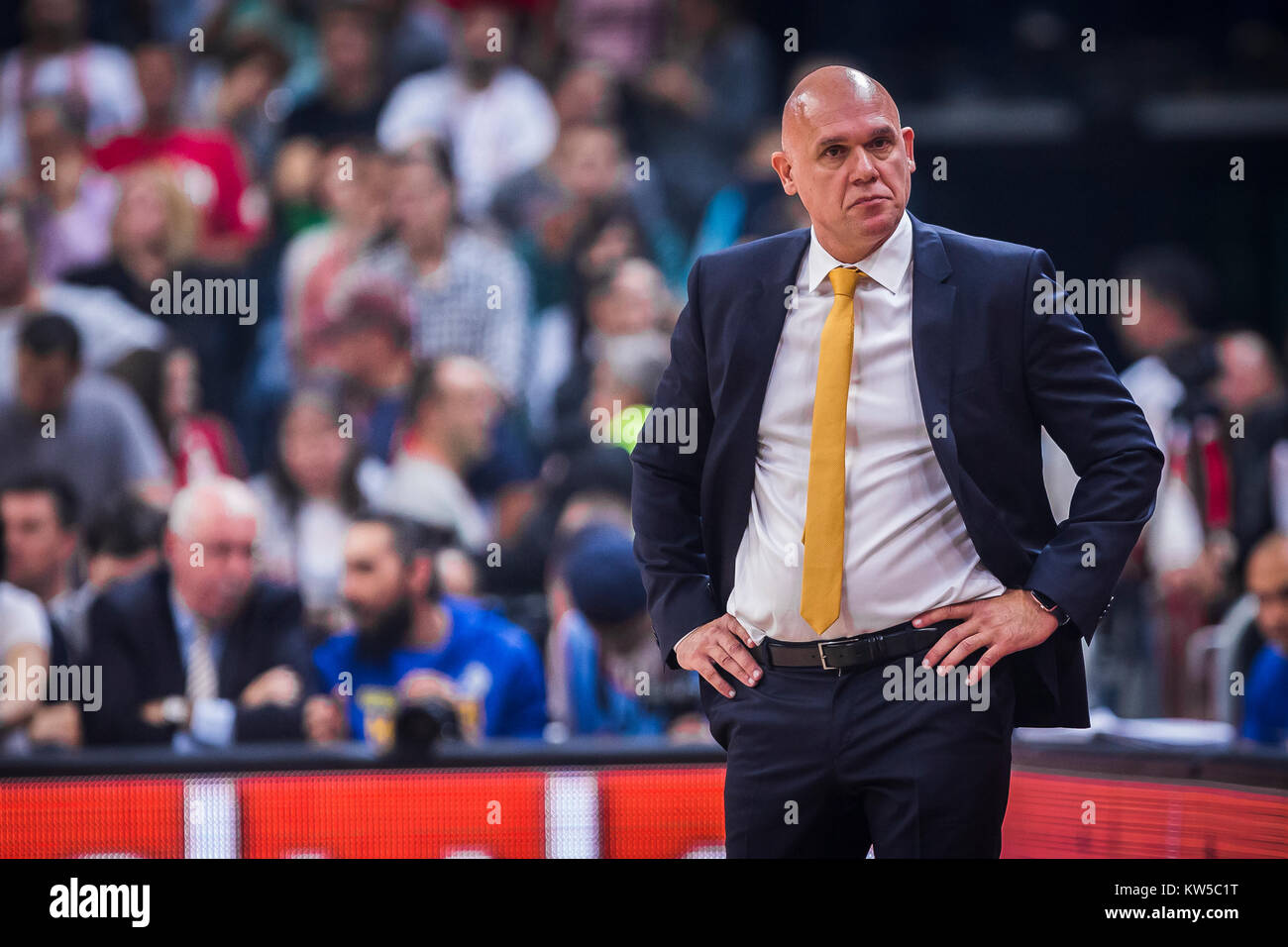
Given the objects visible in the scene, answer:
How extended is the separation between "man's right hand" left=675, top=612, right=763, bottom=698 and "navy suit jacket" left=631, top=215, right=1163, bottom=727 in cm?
3

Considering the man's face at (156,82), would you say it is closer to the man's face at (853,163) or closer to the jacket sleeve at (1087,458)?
the man's face at (853,163)

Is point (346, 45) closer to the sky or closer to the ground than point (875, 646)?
closer to the sky

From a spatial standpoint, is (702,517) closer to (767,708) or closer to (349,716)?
(767,708)

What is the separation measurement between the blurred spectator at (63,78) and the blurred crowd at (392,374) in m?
0.02

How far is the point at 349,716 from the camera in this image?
166 inches

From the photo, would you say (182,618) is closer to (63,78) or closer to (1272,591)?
(1272,591)

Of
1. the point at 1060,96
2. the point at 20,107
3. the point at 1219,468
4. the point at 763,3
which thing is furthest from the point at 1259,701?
the point at 20,107

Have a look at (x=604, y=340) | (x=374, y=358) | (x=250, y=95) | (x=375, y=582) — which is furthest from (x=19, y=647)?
(x=250, y=95)

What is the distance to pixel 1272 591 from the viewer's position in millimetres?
4238

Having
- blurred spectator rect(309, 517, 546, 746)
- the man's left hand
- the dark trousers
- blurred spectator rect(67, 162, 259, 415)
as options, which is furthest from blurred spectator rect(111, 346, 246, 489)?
the man's left hand

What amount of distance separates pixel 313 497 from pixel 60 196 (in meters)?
2.11

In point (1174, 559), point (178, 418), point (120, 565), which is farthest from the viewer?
point (178, 418)
